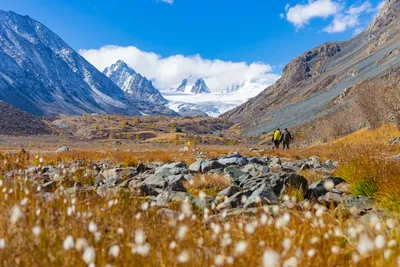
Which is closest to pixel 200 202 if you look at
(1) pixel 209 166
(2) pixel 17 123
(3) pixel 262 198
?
(3) pixel 262 198

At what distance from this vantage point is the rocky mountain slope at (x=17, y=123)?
95.4 meters

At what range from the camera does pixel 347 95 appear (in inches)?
6216

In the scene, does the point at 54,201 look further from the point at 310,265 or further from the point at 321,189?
the point at 321,189

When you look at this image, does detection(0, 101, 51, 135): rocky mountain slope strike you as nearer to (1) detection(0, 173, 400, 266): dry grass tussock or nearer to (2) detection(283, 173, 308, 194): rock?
(2) detection(283, 173, 308, 194): rock

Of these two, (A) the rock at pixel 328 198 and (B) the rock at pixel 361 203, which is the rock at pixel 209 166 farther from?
(B) the rock at pixel 361 203

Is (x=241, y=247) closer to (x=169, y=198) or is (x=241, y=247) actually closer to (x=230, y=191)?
(x=169, y=198)

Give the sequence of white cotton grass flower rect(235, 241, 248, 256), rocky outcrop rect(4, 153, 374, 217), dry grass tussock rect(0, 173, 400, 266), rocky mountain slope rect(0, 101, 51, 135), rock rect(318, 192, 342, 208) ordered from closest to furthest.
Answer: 1. white cotton grass flower rect(235, 241, 248, 256)
2. dry grass tussock rect(0, 173, 400, 266)
3. rocky outcrop rect(4, 153, 374, 217)
4. rock rect(318, 192, 342, 208)
5. rocky mountain slope rect(0, 101, 51, 135)

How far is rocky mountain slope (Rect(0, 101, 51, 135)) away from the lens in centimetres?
9544

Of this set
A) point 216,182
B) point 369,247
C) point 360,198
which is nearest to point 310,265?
point 369,247

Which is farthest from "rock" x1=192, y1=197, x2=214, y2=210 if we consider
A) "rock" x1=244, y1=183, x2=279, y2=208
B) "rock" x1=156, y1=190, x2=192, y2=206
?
"rock" x1=244, y1=183, x2=279, y2=208

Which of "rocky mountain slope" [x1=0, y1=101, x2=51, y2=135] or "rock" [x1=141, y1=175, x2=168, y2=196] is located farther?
"rocky mountain slope" [x1=0, y1=101, x2=51, y2=135]

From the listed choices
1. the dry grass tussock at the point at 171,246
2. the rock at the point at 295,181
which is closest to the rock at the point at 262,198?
the rock at the point at 295,181

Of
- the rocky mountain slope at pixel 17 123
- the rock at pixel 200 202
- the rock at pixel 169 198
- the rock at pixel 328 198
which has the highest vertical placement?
the rocky mountain slope at pixel 17 123

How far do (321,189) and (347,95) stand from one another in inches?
6444
